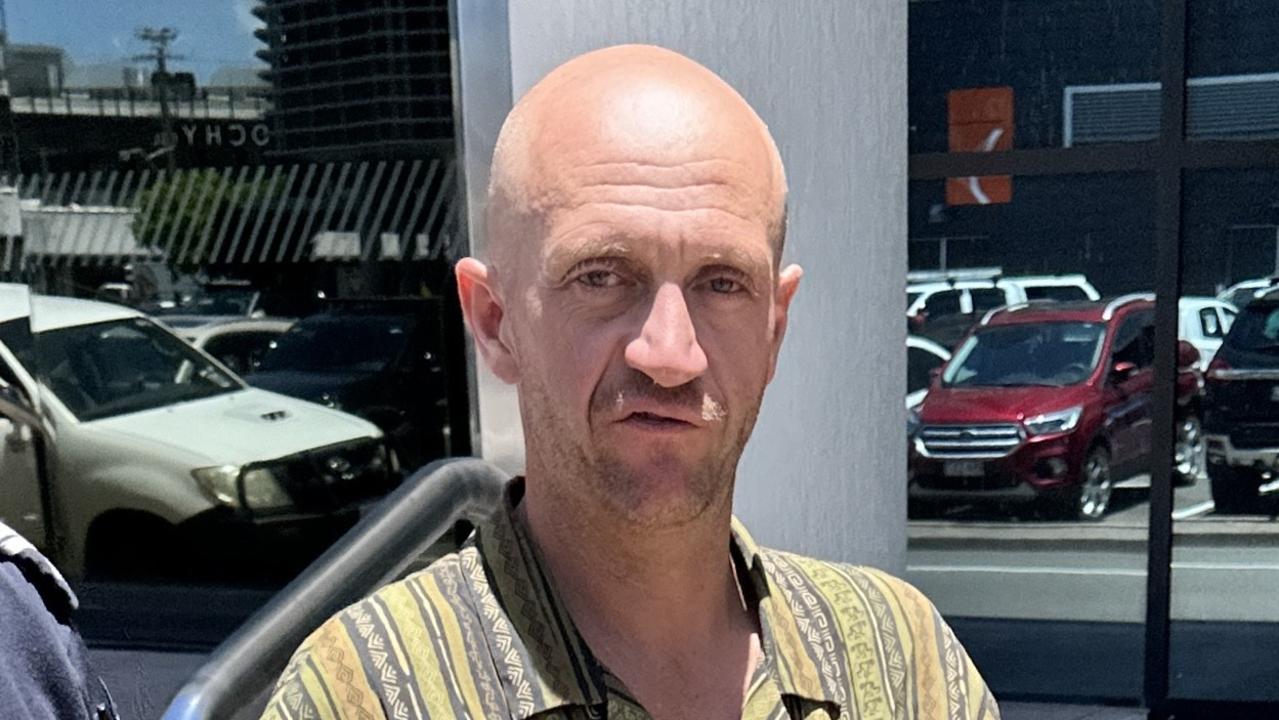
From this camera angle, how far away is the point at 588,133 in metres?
1.07

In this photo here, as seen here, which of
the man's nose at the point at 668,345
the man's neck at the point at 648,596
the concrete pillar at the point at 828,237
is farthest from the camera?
the concrete pillar at the point at 828,237

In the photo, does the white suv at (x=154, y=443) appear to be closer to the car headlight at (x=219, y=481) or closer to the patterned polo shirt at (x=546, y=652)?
the car headlight at (x=219, y=481)

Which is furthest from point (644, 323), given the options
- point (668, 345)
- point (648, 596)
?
point (648, 596)

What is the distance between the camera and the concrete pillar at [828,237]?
2484mm

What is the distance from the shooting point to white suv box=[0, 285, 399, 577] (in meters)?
5.07

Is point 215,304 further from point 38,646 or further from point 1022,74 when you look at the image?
point 38,646

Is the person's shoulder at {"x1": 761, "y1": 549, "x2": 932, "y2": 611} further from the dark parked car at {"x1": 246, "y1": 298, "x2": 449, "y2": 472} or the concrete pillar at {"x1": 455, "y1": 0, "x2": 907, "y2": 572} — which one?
the dark parked car at {"x1": 246, "y1": 298, "x2": 449, "y2": 472}

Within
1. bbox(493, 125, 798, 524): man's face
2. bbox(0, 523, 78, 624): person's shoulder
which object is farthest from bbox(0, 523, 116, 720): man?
bbox(493, 125, 798, 524): man's face

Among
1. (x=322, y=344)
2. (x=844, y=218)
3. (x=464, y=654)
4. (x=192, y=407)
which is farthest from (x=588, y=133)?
(x=192, y=407)

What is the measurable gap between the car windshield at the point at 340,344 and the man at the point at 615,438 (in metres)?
3.87

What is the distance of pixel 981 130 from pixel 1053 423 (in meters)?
1.18

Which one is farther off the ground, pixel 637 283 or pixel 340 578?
pixel 637 283

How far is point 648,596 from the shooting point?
3.80 feet

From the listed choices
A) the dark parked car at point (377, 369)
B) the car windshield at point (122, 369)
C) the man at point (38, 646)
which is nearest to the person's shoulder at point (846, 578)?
the man at point (38, 646)
